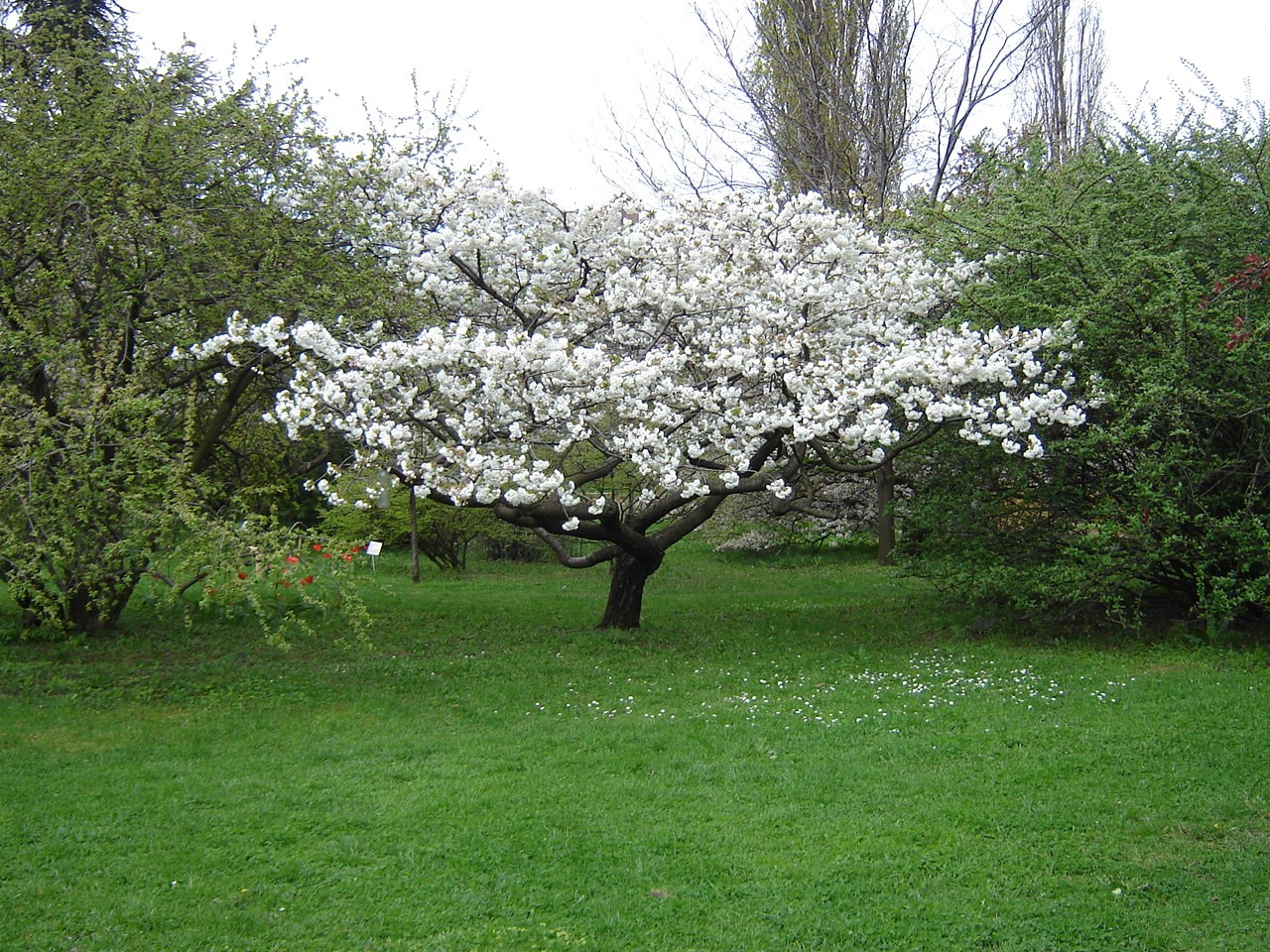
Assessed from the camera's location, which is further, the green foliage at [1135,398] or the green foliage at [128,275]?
the green foliage at [1135,398]

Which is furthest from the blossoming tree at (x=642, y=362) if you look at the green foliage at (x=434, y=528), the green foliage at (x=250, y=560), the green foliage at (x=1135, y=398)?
the green foliage at (x=434, y=528)

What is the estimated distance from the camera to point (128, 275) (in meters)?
8.86

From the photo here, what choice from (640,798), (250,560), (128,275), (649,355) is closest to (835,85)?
(649,355)

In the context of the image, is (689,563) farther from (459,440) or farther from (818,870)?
(818,870)

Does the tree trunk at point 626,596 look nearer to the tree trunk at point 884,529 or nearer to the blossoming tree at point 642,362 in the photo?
the blossoming tree at point 642,362

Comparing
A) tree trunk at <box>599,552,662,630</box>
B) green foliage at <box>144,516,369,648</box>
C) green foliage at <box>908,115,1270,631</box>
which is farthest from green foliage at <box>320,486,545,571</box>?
green foliage at <box>908,115,1270,631</box>

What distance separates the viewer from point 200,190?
927cm

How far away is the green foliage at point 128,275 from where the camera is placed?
7.39 meters

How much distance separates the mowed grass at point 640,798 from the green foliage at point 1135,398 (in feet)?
2.29

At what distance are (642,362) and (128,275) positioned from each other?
4.20 meters

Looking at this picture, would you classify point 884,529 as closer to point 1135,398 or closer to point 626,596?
point 626,596

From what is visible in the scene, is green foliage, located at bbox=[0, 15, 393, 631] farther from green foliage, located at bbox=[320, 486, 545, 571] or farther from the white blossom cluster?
green foliage, located at bbox=[320, 486, 545, 571]

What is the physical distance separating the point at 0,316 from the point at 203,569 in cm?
306

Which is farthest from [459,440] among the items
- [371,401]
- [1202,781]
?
[1202,781]
